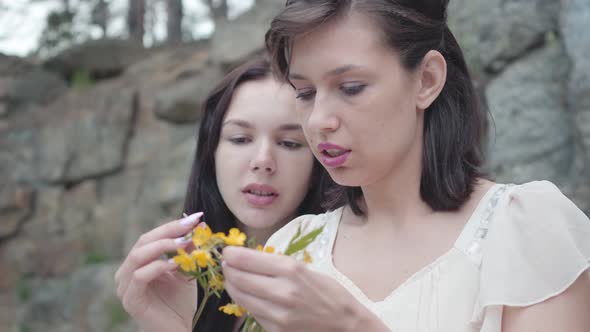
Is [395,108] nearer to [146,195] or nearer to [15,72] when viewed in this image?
[146,195]

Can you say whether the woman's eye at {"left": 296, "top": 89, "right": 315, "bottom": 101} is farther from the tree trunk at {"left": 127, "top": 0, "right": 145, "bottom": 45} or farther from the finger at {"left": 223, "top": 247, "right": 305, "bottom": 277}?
the tree trunk at {"left": 127, "top": 0, "right": 145, "bottom": 45}

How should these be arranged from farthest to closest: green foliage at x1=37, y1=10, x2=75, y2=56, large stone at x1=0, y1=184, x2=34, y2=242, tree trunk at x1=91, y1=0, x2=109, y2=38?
tree trunk at x1=91, y1=0, x2=109, y2=38, green foliage at x1=37, y1=10, x2=75, y2=56, large stone at x1=0, y1=184, x2=34, y2=242

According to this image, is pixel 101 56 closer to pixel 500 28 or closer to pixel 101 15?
pixel 101 15

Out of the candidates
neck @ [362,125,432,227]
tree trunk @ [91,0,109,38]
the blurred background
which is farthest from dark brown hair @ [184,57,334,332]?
tree trunk @ [91,0,109,38]

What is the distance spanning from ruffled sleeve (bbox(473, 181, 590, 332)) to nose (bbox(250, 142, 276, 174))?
711mm

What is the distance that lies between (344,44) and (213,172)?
0.90 metres

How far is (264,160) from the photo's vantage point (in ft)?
6.21

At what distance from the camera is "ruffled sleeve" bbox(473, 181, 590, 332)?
1.23m

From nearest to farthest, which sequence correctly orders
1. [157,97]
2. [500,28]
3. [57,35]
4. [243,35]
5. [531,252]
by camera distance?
[531,252] < [500,28] < [243,35] < [157,97] < [57,35]

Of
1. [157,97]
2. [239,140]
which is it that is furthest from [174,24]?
[239,140]

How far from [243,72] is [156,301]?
0.87m

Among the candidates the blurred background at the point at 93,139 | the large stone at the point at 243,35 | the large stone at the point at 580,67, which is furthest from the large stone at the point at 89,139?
the large stone at the point at 580,67

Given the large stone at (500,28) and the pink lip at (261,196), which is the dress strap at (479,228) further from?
the large stone at (500,28)

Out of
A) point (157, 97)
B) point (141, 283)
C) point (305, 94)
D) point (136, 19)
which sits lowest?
point (157, 97)
